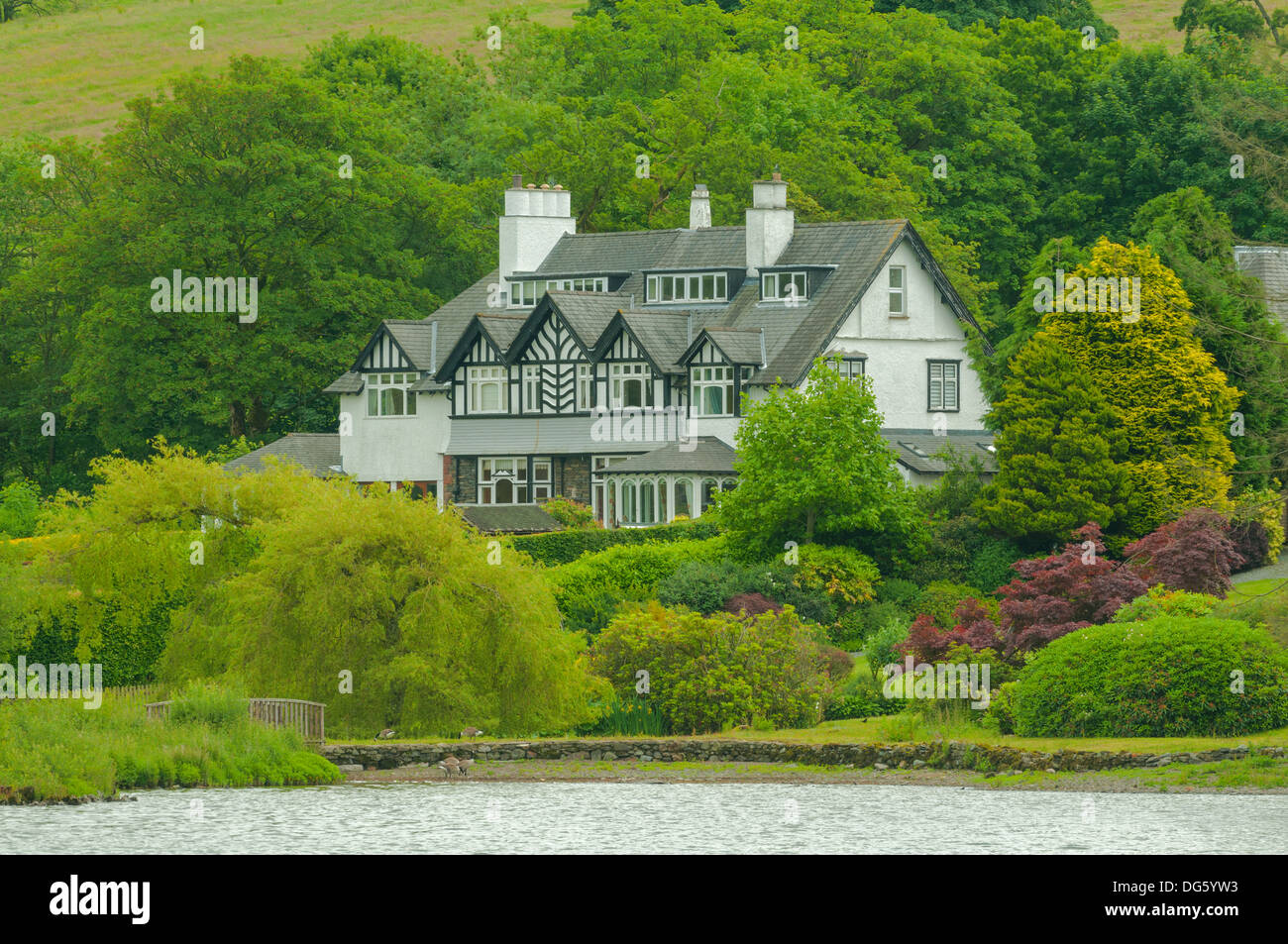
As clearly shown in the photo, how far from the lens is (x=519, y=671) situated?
4262cm

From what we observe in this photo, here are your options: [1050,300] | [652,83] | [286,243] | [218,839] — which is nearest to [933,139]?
[652,83]

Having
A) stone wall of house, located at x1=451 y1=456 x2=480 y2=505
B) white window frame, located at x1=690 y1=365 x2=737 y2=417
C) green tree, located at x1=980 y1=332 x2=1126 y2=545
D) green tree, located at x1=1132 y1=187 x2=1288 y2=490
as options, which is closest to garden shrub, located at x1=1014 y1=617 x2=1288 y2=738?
green tree, located at x1=980 y1=332 x2=1126 y2=545

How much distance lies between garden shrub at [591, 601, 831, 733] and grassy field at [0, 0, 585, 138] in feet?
271

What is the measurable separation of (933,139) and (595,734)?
45.9m

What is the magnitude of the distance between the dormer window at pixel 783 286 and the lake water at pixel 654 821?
31.5 metres

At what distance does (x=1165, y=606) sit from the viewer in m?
41.3

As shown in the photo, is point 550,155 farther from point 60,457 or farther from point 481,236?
point 60,457

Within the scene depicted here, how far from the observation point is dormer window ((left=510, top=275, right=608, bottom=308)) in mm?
73250

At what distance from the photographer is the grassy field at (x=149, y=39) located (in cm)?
12706

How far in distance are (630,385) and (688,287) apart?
4268mm

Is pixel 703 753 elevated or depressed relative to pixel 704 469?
depressed

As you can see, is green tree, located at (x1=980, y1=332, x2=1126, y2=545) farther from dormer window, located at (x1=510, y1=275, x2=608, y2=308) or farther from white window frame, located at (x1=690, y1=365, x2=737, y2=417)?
dormer window, located at (x1=510, y1=275, x2=608, y2=308)

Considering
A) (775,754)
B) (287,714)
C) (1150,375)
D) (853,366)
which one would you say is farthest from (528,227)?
(775,754)

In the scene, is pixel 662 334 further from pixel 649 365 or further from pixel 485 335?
pixel 485 335
